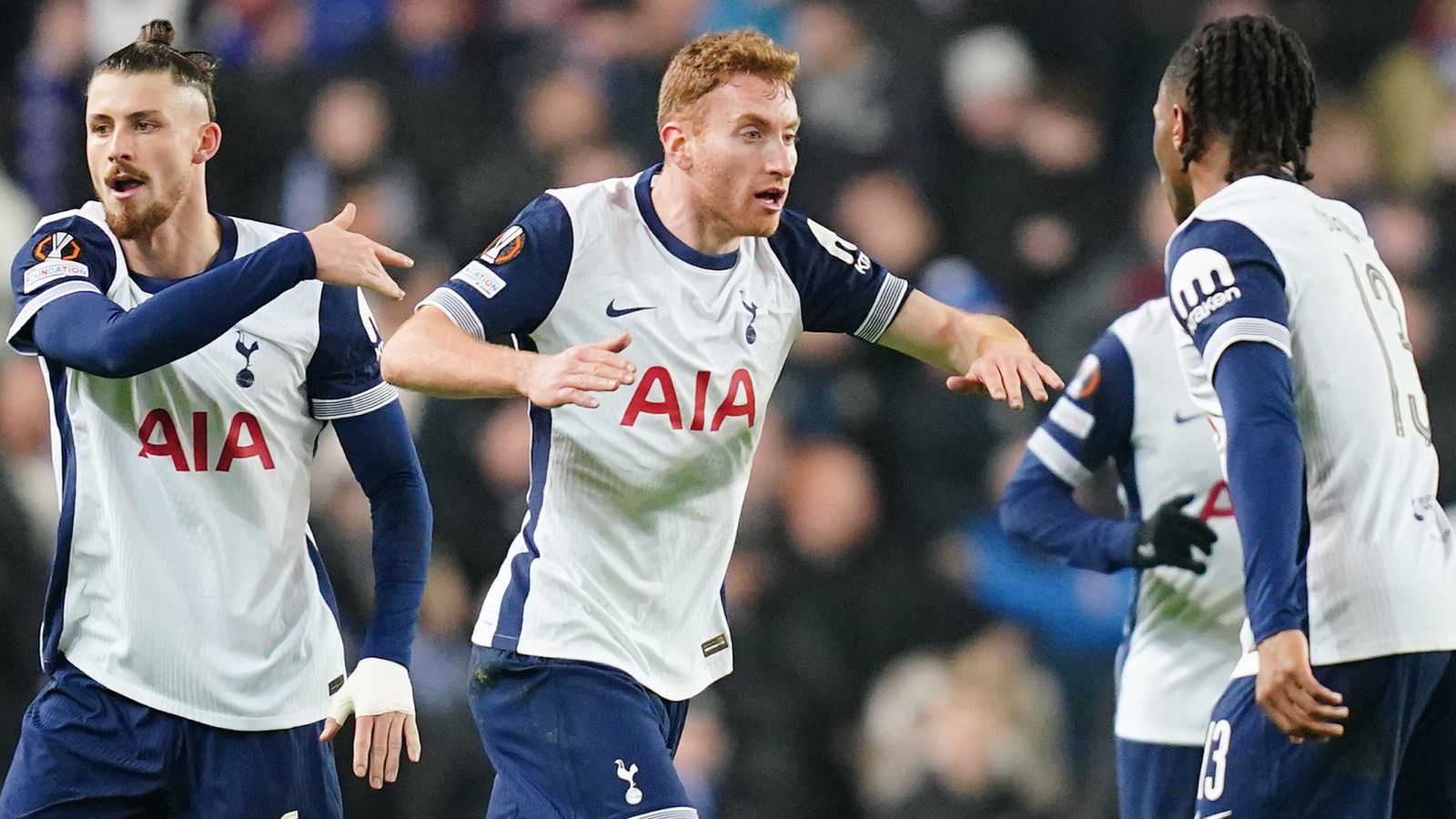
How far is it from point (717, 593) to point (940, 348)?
2.77 ft

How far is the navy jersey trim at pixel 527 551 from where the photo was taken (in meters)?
4.68

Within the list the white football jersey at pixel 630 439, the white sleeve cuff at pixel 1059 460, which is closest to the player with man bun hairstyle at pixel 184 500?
the white football jersey at pixel 630 439

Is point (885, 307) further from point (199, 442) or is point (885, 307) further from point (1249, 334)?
point (199, 442)

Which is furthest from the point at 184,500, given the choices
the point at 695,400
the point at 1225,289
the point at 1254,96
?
the point at 1254,96

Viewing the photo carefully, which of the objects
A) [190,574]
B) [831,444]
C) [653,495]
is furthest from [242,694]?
[831,444]

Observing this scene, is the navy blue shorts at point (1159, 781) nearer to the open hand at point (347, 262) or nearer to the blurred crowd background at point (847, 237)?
the blurred crowd background at point (847, 237)

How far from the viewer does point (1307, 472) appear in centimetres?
416

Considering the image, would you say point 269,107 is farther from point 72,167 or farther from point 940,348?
point 940,348

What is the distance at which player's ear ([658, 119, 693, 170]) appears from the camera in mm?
4891

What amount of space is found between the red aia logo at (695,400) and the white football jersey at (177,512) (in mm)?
810

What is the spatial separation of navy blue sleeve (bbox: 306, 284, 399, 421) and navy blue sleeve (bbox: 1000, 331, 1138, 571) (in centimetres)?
219

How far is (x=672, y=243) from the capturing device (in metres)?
4.89

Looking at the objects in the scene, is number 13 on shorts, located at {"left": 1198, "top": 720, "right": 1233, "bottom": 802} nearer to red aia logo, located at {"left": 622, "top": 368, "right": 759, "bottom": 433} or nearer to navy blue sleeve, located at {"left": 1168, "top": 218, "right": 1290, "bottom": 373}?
navy blue sleeve, located at {"left": 1168, "top": 218, "right": 1290, "bottom": 373}

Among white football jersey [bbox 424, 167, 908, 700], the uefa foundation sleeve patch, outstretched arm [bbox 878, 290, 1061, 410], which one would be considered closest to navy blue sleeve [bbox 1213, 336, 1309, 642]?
outstretched arm [bbox 878, 290, 1061, 410]
